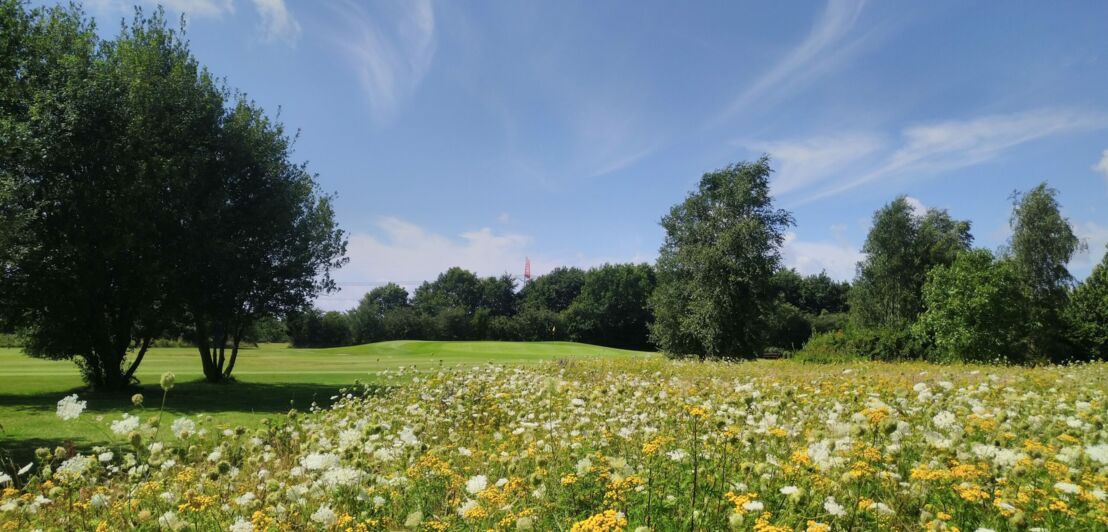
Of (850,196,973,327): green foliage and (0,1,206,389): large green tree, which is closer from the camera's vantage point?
(0,1,206,389): large green tree

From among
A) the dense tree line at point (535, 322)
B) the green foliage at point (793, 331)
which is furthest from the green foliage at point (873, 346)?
the green foliage at point (793, 331)

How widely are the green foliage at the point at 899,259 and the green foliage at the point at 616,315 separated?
35103 mm

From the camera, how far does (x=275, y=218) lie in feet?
63.8

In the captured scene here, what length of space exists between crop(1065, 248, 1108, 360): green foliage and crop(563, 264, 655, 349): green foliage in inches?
1872

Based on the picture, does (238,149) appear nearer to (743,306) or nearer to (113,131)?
(113,131)

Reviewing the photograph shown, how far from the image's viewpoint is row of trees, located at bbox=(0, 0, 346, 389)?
50.9 feet

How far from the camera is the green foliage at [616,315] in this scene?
79.0 meters

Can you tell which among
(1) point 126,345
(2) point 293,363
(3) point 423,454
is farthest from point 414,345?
(3) point 423,454

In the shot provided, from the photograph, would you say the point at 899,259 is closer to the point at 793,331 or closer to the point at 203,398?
the point at 793,331

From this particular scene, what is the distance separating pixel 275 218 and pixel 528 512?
62.8 feet

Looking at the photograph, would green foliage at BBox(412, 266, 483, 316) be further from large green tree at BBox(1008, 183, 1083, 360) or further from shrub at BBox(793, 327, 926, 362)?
large green tree at BBox(1008, 183, 1083, 360)

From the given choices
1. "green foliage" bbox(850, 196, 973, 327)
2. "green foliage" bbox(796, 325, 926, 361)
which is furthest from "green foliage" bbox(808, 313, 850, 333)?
"green foliage" bbox(796, 325, 926, 361)

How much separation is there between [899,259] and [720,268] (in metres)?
19.1

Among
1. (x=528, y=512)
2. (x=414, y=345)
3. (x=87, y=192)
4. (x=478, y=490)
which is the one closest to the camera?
(x=528, y=512)
